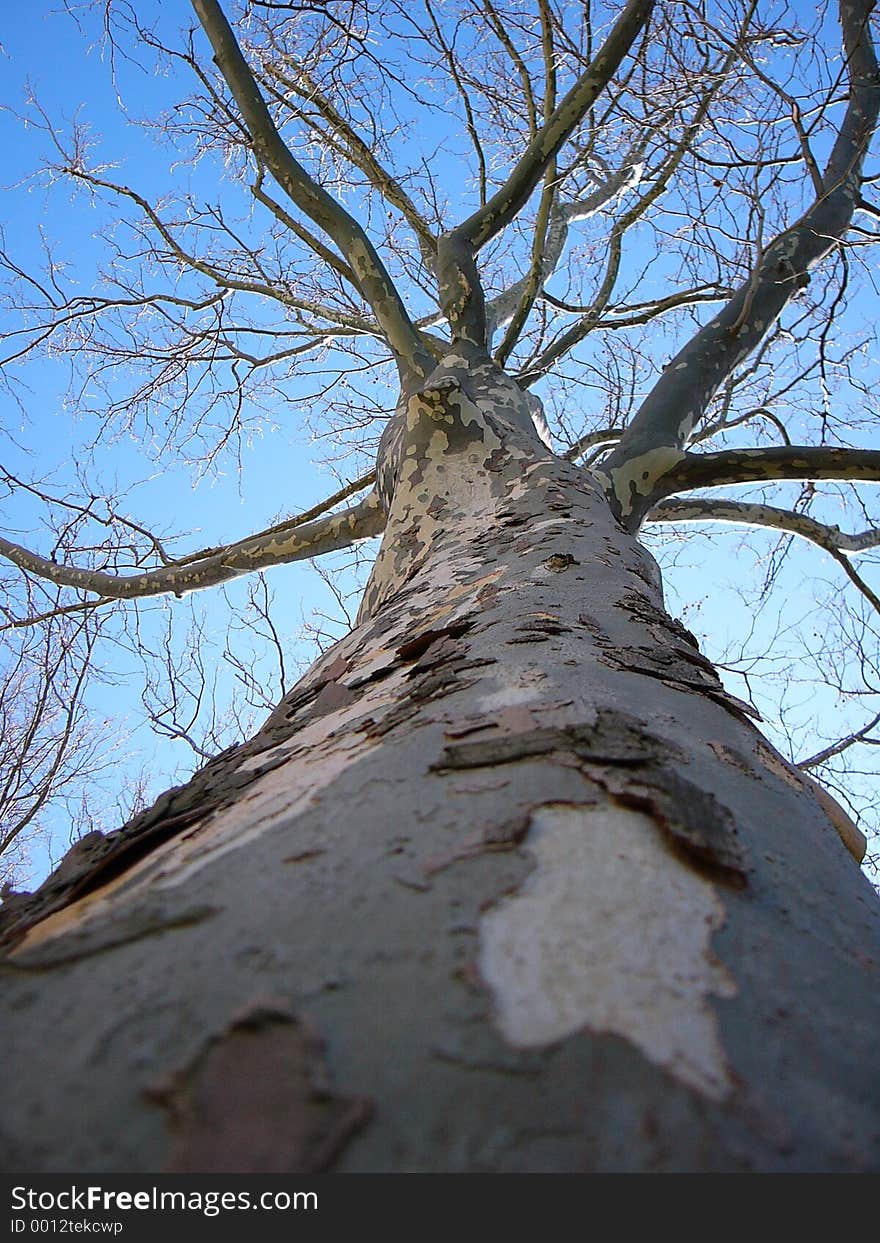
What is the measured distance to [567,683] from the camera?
0.77 m

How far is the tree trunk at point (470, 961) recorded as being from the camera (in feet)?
1.05

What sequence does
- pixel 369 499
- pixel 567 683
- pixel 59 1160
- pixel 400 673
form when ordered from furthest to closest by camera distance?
pixel 369 499 < pixel 400 673 < pixel 567 683 < pixel 59 1160

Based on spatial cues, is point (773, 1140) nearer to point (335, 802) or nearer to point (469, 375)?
point (335, 802)

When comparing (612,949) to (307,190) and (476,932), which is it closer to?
(476,932)

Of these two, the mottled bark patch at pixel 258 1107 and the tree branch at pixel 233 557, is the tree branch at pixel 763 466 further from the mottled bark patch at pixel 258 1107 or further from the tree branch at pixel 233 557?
the mottled bark patch at pixel 258 1107

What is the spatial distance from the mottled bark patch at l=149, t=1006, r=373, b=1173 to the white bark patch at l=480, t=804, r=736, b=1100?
9 centimetres

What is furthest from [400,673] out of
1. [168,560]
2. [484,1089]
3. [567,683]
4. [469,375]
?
[168,560]

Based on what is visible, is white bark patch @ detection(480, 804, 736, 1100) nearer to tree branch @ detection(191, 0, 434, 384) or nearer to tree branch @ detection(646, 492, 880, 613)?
tree branch @ detection(191, 0, 434, 384)

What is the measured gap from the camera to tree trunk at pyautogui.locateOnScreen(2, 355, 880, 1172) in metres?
0.32

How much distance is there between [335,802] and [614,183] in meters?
5.54

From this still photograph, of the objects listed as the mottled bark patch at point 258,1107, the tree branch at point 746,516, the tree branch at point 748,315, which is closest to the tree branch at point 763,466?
the tree branch at point 748,315

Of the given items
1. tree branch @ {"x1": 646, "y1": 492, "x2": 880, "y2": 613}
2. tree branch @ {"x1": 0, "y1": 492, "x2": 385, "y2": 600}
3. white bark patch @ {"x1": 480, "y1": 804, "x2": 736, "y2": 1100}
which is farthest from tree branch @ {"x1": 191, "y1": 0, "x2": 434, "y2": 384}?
white bark patch @ {"x1": 480, "y1": 804, "x2": 736, "y2": 1100}

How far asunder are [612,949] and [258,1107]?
195 millimetres

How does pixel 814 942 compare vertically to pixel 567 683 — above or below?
below
